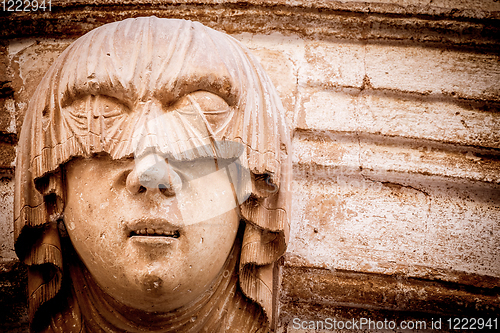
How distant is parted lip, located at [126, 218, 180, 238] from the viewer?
130 cm

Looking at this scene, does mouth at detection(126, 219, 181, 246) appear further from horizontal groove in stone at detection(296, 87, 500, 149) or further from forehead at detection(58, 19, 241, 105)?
horizontal groove in stone at detection(296, 87, 500, 149)

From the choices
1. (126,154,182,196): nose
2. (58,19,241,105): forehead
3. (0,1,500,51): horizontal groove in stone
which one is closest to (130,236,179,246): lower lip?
(126,154,182,196): nose

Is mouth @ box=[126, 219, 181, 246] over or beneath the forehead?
beneath

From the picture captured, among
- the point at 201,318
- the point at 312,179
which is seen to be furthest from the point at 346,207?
the point at 201,318

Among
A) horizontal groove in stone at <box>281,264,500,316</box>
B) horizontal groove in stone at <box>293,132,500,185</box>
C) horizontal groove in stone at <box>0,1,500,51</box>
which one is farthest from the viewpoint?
horizontal groove in stone at <box>0,1,500,51</box>

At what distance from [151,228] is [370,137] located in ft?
4.17

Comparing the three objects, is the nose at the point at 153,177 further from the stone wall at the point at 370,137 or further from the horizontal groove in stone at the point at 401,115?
the horizontal groove in stone at the point at 401,115

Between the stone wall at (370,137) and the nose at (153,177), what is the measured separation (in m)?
0.85

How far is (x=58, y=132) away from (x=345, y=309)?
145 centimetres

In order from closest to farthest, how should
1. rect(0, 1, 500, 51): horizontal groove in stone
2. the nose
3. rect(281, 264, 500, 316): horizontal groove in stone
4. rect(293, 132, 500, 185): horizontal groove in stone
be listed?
the nose
rect(281, 264, 500, 316): horizontal groove in stone
rect(293, 132, 500, 185): horizontal groove in stone
rect(0, 1, 500, 51): horizontal groove in stone

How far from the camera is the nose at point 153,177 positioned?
1.28 metres

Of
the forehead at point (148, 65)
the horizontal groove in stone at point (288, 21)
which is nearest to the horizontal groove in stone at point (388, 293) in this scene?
the forehead at point (148, 65)

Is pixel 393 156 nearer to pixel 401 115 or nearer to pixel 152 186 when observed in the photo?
pixel 401 115

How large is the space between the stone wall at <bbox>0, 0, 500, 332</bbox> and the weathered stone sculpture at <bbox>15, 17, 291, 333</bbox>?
517 mm
